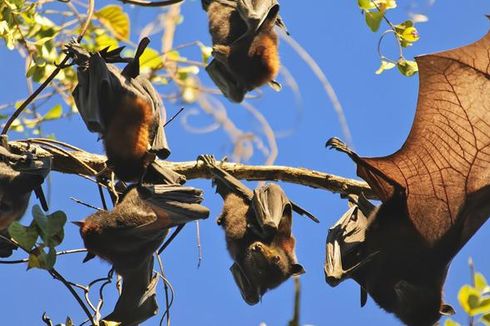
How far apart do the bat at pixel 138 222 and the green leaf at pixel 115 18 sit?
129 inches

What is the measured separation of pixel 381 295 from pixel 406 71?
1.49m

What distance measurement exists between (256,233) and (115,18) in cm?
329

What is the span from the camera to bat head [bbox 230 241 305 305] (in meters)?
5.94

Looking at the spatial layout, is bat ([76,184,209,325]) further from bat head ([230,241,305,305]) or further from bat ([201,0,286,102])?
bat ([201,0,286,102])

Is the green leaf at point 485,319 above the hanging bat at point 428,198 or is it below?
below

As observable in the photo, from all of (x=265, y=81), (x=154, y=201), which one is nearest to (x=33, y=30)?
(x=265, y=81)

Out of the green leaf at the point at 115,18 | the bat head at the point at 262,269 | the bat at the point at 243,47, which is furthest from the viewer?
the green leaf at the point at 115,18

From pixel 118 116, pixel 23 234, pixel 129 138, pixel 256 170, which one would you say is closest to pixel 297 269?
pixel 256 170

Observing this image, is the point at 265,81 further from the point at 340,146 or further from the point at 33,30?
the point at 33,30

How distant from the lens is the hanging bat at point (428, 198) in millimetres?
5898

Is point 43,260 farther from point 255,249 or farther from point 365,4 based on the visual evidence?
point 365,4

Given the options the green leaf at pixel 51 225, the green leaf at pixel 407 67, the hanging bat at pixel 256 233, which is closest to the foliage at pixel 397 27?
the green leaf at pixel 407 67

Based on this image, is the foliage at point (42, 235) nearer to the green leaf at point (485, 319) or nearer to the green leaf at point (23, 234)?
the green leaf at point (23, 234)

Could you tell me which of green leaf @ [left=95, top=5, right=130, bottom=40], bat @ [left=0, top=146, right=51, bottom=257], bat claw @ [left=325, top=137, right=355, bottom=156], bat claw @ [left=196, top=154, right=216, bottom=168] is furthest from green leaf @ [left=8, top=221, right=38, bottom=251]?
green leaf @ [left=95, top=5, right=130, bottom=40]
